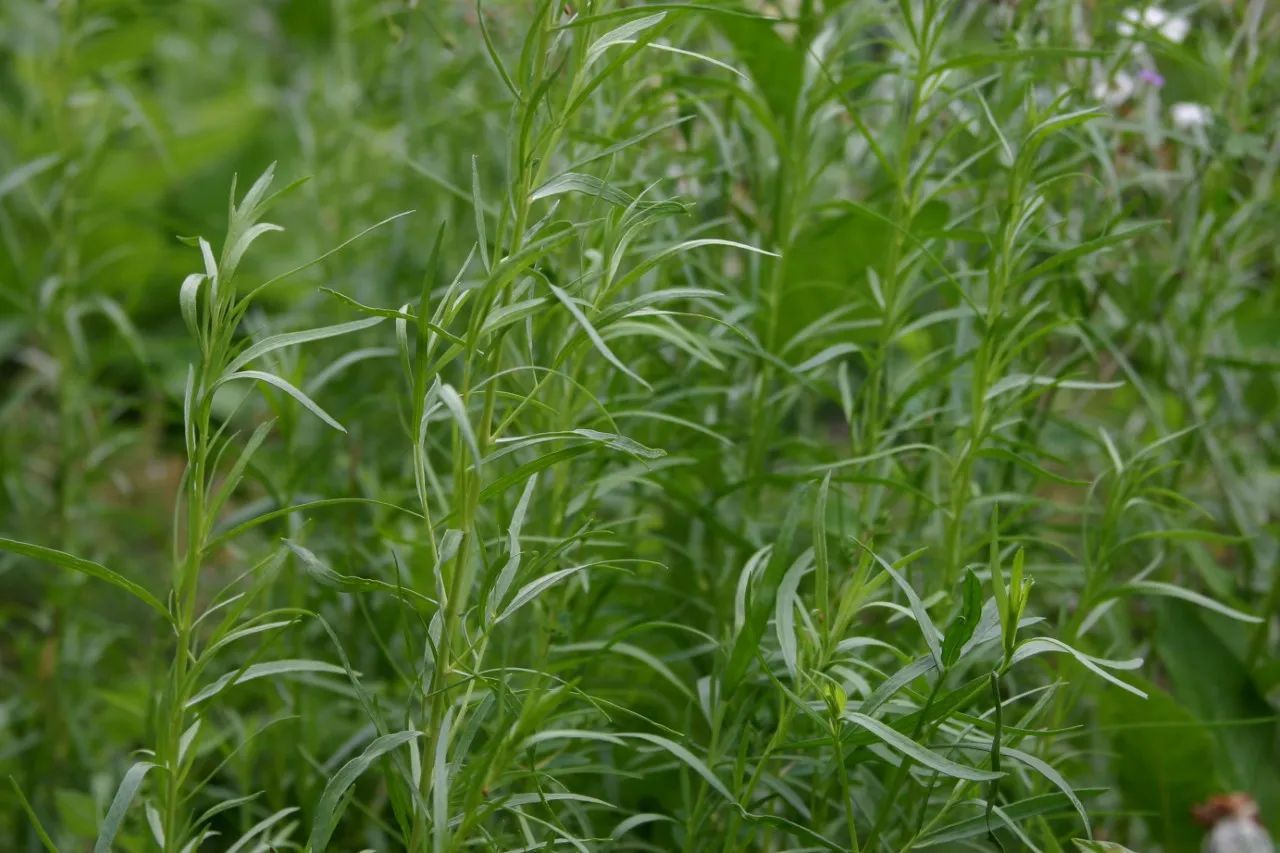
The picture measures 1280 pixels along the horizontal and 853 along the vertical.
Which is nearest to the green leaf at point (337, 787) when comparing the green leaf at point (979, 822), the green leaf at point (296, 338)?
the green leaf at point (296, 338)

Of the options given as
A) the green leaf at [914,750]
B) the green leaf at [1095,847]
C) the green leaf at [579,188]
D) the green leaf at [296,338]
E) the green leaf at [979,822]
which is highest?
the green leaf at [579,188]

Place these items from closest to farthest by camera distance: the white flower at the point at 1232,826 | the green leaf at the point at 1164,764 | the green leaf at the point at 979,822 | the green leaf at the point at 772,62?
the green leaf at the point at 979,822, the white flower at the point at 1232,826, the green leaf at the point at 1164,764, the green leaf at the point at 772,62

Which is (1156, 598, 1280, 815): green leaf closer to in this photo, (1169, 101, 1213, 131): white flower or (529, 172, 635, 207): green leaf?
(1169, 101, 1213, 131): white flower

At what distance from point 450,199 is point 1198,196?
2.93 feet

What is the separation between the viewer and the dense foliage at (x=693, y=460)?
2.62 feet

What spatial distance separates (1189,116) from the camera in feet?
4.63

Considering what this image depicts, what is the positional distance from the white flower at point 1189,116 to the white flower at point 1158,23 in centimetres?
8

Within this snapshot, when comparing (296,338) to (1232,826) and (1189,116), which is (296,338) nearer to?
(1232,826)

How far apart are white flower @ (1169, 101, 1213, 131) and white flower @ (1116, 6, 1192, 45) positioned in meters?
0.08

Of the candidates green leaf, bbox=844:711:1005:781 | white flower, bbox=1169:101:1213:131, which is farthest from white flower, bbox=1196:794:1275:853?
white flower, bbox=1169:101:1213:131

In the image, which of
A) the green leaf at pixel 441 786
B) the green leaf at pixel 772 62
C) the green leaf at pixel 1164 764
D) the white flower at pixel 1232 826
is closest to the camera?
the green leaf at pixel 441 786

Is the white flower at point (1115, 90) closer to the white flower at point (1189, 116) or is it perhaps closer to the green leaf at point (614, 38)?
the white flower at point (1189, 116)

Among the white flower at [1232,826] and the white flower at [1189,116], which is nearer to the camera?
the white flower at [1232,826]

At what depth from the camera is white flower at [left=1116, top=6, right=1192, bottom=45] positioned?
1210 millimetres
